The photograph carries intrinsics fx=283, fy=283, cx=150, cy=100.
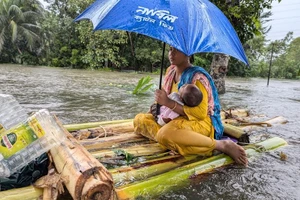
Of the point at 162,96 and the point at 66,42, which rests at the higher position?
the point at 66,42

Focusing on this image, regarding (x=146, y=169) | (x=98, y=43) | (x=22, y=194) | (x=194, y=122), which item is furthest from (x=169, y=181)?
(x=98, y=43)

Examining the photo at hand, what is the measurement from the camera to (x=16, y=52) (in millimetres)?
25438

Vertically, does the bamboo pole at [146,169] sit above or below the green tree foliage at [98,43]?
below

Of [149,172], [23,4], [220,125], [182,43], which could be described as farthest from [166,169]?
[23,4]

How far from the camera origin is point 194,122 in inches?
107

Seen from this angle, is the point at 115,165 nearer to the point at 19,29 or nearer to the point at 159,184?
the point at 159,184

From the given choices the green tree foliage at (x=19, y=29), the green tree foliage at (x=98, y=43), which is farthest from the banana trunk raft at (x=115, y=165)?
the green tree foliage at (x=19, y=29)

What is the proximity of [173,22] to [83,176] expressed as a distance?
1283mm

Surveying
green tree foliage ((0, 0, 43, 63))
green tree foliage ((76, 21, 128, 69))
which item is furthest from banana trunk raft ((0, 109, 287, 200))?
green tree foliage ((0, 0, 43, 63))

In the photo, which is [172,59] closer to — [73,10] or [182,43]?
[182,43]

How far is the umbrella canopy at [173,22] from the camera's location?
6.89ft

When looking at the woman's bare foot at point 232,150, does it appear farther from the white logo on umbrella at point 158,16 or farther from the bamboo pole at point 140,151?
the white logo on umbrella at point 158,16

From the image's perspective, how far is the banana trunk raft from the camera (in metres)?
1.70

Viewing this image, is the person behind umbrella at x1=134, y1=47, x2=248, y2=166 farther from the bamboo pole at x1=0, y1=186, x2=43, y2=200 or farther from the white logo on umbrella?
the bamboo pole at x1=0, y1=186, x2=43, y2=200
